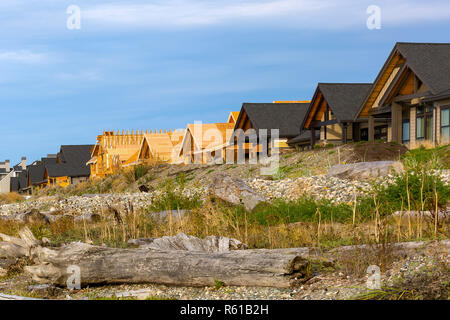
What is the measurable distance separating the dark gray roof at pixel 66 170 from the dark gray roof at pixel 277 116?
34104 mm

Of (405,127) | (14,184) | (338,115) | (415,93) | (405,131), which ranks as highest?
(415,93)

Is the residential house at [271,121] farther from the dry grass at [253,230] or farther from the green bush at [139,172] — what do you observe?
the dry grass at [253,230]

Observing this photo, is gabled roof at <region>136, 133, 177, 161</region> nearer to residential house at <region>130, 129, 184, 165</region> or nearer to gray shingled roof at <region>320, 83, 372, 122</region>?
residential house at <region>130, 129, 184, 165</region>

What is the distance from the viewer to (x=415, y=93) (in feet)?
97.2

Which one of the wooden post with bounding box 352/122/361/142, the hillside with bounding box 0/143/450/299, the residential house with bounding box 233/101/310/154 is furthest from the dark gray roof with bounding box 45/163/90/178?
the hillside with bounding box 0/143/450/299

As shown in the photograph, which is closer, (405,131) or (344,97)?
(405,131)

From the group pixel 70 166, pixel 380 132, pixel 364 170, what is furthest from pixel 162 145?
pixel 364 170

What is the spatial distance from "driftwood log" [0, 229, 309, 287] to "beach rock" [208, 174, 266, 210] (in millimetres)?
5766

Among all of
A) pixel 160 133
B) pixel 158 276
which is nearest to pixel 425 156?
pixel 158 276

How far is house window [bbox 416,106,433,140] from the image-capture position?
29016mm

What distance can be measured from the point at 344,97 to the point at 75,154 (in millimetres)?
49298

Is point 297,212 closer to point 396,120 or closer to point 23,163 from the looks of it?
point 396,120

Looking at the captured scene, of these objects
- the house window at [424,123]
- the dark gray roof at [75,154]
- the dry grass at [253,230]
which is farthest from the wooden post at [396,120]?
the dark gray roof at [75,154]
